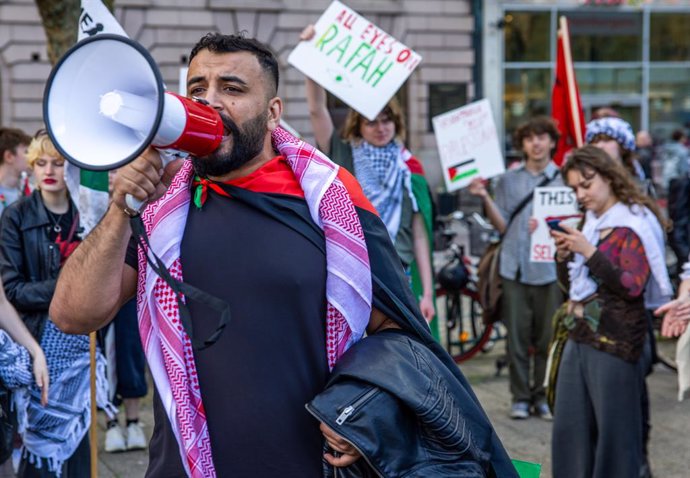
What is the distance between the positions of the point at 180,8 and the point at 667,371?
13.0 meters

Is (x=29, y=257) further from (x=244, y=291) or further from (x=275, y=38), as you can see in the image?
(x=275, y=38)

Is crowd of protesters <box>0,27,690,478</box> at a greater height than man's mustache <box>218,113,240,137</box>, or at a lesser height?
lesser

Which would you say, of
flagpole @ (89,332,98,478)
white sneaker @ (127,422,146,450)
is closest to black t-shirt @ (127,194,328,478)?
flagpole @ (89,332,98,478)

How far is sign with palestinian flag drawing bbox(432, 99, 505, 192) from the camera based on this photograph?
662 centimetres

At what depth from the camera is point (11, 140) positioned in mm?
6168

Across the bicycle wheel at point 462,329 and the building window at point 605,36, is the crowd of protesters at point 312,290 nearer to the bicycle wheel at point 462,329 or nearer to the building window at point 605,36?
the bicycle wheel at point 462,329

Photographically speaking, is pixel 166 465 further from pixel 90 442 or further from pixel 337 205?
pixel 90 442

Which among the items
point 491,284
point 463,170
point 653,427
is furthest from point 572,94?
point 653,427

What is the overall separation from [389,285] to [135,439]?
145 inches

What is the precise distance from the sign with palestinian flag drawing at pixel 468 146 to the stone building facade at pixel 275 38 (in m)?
11.2

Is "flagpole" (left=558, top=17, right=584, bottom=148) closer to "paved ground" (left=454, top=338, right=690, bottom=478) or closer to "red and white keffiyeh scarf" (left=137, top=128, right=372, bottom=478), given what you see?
"paved ground" (left=454, top=338, right=690, bottom=478)

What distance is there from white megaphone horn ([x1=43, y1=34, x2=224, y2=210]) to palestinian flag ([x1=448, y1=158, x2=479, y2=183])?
462 centimetres

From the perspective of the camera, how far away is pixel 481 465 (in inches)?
92.7

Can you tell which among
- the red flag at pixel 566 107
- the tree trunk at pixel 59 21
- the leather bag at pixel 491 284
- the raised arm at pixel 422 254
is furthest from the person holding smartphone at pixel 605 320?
the tree trunk at pixel 59 21
